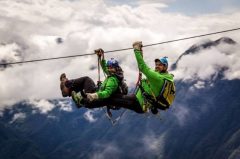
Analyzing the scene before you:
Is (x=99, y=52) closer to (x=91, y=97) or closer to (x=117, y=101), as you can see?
(x=117, y=101)

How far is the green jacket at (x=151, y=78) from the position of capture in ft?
57.6

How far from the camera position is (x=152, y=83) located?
18.3 metres

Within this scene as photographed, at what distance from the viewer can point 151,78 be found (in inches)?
709

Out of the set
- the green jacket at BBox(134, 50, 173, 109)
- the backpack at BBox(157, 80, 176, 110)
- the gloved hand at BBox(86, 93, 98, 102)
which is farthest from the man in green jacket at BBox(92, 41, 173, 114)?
the gloved hand at BBox(86, 93, 98, 102)

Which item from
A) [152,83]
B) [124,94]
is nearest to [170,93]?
[152,83]

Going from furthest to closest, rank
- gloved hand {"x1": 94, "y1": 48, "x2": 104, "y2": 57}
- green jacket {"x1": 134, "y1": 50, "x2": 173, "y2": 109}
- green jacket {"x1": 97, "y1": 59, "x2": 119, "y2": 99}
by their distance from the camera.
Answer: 1. gloved hand {"x1": 94, "y1": 48, "x2": 104, "y2": 57}
2. green jacket {"x1": 97, "y1": 59, "x2": 119, "y2": 99}
3. green jacket {"x1": 134, "y1": 50, "x2": 173, "y2": 109}

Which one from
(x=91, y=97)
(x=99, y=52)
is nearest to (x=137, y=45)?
(x=91, y=97)

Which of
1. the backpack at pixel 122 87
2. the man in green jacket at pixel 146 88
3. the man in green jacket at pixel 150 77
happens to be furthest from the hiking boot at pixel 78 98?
the man in green jacket at pixel 150 77

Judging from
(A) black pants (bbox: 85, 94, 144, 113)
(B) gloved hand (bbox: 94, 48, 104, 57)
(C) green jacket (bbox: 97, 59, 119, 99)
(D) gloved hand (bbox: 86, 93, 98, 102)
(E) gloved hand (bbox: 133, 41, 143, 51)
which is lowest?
(A) black pants (bbox: 85, 94, 144, 113)

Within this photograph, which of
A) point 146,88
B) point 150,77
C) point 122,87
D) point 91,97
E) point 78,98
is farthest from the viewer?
point 122,87

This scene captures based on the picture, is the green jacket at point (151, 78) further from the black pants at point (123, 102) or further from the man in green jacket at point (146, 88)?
the black pants at point (123, 102)

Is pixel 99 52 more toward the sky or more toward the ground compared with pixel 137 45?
more toward the ground

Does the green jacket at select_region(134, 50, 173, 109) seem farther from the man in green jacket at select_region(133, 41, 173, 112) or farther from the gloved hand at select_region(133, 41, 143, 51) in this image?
the gloved hand at select_region(133, 41, 143, 51)

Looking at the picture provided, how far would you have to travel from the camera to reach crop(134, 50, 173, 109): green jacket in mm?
17562
